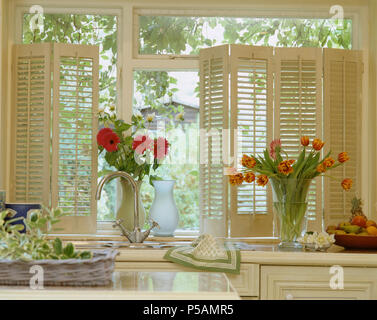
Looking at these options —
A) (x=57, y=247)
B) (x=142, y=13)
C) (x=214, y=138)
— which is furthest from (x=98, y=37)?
(x=57, y=247)

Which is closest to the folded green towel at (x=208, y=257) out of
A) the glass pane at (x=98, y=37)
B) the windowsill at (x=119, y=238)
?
the windowsill at (x=119, y=238)

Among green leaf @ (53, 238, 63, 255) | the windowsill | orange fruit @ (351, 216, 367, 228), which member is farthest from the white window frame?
green leaf @ (53, 238, 63, 255)

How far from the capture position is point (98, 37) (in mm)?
3051

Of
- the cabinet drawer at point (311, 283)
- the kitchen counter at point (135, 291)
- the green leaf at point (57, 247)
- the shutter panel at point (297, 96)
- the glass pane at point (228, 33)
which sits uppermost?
the glass pane at point (228, 33)

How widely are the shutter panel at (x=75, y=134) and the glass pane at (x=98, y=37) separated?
0.49 feet

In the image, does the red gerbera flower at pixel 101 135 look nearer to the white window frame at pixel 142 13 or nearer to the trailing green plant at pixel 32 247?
the white window frame at pixel 142 13

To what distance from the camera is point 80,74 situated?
2.90 metres

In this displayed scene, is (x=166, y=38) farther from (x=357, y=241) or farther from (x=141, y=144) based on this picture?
(x=357, y=241)

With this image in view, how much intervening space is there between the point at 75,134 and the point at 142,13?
763mm

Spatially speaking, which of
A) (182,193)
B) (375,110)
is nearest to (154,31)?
(182,193)

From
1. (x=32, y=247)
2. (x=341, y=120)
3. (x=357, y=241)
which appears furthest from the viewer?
(x=341, y=120)

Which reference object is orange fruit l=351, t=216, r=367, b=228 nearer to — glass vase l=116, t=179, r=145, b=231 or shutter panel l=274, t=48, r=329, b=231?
shutter panel l=274, t=48, r=329, b=231

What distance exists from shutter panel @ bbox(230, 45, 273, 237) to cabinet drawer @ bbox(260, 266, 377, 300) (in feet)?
1.70

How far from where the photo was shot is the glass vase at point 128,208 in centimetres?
285
